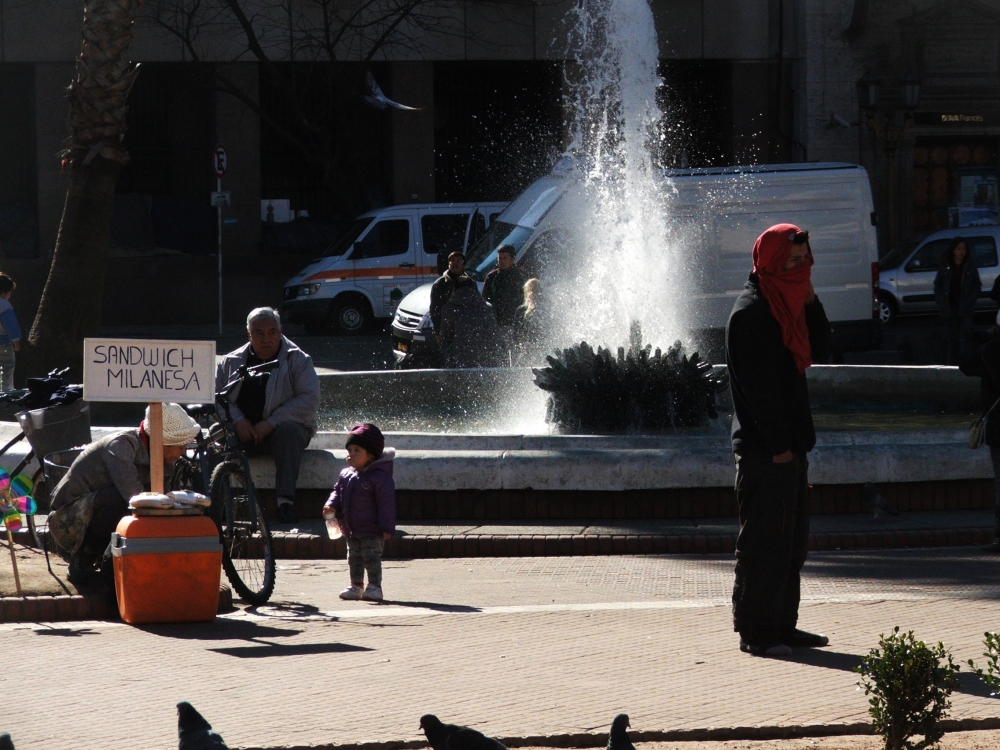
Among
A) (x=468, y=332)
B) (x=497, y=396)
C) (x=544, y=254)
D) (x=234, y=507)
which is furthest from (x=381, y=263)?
(x=234, y=507)

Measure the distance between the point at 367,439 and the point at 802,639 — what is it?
2.58 m

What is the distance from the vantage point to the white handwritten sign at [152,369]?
25.0 feet

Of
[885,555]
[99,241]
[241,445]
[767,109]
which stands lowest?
[885,555]

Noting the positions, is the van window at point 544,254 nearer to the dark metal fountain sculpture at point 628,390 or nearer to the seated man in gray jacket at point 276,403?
the dark metal fountain sculpture at point 628,390

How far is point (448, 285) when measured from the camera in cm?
1630

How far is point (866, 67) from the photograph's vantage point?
32812mm

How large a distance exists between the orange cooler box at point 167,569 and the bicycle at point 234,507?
407 millimetres

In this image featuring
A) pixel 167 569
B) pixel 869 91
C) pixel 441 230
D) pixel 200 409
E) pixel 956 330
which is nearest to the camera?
pixel 167 569

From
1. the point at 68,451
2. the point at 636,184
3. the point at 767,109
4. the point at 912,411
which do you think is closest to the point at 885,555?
the point at 68,451

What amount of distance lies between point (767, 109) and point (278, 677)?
2837cm

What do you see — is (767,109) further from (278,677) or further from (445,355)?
(278,677)

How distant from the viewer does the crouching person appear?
25.9 ft

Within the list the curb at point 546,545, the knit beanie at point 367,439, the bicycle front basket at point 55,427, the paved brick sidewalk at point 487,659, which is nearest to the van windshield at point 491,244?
the curb at point 546,545

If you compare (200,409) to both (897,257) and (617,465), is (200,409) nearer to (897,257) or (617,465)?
(617,465)
